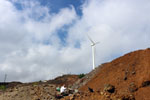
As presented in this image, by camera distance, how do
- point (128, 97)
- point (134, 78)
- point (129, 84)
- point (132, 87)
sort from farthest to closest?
point (134, 78)
point (129, 84)
point (132, 87)
point (128, 97)

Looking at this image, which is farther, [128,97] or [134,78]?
[134,78]

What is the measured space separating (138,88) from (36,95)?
9.28 metres

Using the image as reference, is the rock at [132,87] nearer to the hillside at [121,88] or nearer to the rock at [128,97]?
the hillside at [121,88]

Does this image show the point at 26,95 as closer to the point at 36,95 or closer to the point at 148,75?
the point at 36,95

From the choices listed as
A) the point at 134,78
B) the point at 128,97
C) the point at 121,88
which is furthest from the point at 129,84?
the point at 128,97

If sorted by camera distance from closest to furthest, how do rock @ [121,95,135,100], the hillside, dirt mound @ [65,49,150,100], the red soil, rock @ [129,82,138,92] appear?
rock @ [121,95,135,100] → dirt mound @ [65,49,150,100] → the hillside → the red soil → rock @ [129,82,138,92]

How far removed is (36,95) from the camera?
1836 centimetres

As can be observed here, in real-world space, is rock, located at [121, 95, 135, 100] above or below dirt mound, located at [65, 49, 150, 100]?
below

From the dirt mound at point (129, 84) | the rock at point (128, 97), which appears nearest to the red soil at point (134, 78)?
the dirt mound at point (129, 84)

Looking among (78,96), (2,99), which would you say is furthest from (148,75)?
(2,99)

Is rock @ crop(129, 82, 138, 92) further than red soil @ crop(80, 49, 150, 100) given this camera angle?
Yes

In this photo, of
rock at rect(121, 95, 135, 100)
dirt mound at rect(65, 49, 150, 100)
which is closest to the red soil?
dirt mound at rect(65, 49, 150, 100)

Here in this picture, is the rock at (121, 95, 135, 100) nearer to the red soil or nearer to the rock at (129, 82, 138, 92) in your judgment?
the red soil

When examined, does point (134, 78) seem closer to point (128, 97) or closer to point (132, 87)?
point (132, 87)
